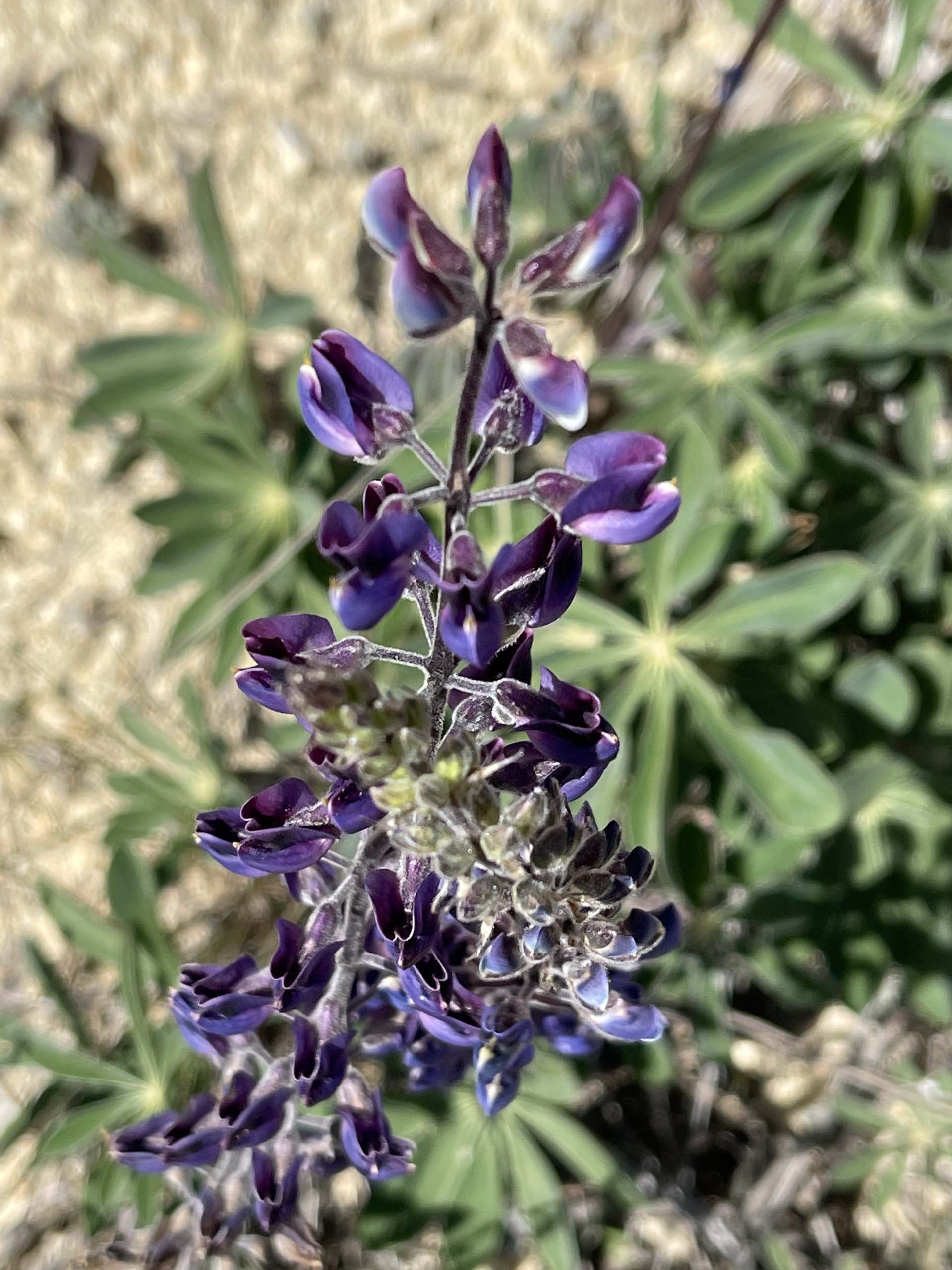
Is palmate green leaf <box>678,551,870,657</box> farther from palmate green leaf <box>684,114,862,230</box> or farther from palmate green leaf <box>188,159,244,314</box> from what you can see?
palmate green leaf <box>188,159,244,314</box>

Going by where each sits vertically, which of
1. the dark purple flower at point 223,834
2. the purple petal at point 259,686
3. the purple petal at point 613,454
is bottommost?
the dark purple flower at point 223,834

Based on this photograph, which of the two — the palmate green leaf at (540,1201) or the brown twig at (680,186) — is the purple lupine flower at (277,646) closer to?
the palmate green leaf at (540,1201)

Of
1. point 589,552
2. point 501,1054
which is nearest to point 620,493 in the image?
point 501,1054

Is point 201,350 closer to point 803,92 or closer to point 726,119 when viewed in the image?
point 726,119

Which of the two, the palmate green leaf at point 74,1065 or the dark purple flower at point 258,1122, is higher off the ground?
the dark purple flower at point 258,1122

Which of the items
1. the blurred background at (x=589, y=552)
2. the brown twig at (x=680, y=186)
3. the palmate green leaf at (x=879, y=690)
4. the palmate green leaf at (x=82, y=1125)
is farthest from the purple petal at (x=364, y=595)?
the brown twig at (x=680, y=186)

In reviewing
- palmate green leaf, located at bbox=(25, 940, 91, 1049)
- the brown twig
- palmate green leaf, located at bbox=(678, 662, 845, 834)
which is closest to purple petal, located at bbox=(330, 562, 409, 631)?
palmate green leaf, located at bbox=(678, 662, 845, 834)
